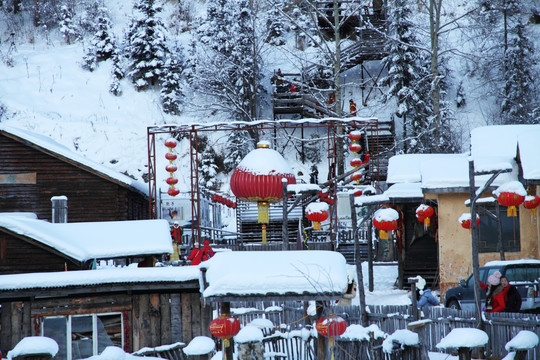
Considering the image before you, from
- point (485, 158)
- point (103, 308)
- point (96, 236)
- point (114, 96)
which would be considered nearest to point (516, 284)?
point (485, 158)

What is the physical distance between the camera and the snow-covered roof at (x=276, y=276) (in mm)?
9172

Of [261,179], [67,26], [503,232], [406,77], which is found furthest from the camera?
[67,26]

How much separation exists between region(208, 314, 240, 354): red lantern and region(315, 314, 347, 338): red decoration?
128 cm

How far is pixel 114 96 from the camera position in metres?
47.9

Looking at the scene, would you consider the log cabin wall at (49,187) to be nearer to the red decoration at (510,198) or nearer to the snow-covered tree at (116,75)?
the red decoration at (510,198)

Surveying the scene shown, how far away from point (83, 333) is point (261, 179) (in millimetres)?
6679

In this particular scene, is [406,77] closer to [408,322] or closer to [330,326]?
[408,322]

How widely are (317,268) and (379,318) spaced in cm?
394

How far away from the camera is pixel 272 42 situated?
165 feet

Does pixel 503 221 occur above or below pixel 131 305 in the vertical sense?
above

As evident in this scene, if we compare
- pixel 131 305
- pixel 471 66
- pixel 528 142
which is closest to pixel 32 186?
pixel 131 305

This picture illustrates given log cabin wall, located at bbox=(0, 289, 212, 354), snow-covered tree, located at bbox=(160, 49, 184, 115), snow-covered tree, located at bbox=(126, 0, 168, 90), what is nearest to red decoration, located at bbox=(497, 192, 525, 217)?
log cabin wall, located at bbox=(0, 289, 212, 354)

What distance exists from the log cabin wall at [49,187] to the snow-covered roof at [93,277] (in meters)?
13.7

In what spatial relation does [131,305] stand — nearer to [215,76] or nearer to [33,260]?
[33,260]
